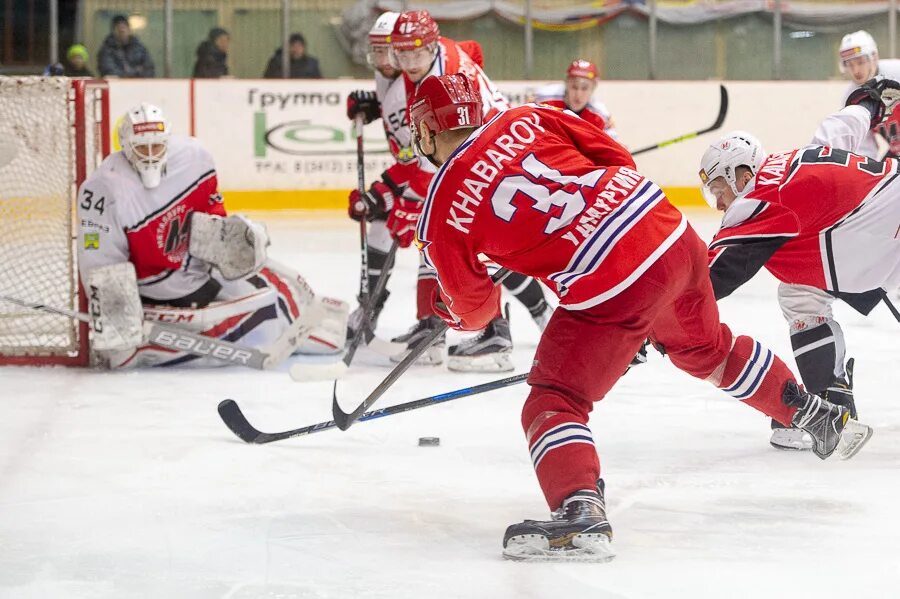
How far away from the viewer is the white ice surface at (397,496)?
2.08 metres

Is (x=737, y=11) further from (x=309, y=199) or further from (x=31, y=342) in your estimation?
(x=31, y=342)

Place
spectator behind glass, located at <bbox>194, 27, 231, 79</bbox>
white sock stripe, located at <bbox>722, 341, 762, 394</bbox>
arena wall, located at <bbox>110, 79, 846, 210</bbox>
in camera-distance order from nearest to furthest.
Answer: white sock stripe, located at <bbox>722, 341, 762, 394</bbox>, arena wall, located at <bbox>110, 79, 846, 210</bbox>, spectator behind glass, located at <bbox>194, 27, 231, 79</bbox>

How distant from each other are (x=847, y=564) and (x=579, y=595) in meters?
0.48

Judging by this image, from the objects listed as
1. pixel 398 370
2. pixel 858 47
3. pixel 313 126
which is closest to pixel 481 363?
pixel 398 370

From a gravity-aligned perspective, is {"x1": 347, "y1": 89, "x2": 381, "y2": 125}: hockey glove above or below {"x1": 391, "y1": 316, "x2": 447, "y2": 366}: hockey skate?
above

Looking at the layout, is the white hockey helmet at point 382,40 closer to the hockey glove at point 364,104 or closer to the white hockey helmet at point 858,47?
the hockey glove at point 364,104

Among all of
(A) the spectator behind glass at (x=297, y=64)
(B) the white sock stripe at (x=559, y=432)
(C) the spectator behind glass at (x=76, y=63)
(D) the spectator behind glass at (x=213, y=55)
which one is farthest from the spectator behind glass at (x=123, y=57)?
(B) the white sock stripe at (x=559, y=432)

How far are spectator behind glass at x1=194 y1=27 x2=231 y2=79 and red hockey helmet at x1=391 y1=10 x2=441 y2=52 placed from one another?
4565mm

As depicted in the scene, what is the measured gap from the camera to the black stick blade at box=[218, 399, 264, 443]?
9.96ft

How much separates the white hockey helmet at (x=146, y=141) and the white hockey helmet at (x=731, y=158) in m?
1.75

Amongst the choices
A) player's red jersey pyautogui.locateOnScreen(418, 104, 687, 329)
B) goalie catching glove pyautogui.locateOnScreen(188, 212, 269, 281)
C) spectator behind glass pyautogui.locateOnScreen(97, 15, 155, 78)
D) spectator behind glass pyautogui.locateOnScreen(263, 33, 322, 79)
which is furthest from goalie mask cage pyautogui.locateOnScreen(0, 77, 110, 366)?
spectator behind glass pyautogui.locateOnScreen(263, 33, 322, 79)

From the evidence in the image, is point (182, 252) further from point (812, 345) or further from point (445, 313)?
point (812, 345)

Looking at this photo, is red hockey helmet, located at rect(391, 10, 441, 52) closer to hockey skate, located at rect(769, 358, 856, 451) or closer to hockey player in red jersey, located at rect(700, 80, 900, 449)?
hockey player in red jersey, located at rect(700, 80, 900, 449)

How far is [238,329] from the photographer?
13.1 ft
